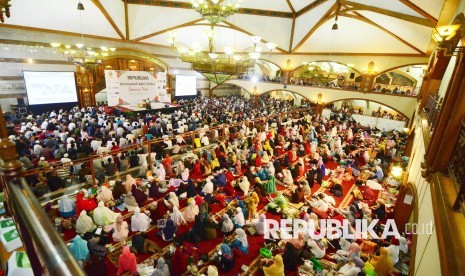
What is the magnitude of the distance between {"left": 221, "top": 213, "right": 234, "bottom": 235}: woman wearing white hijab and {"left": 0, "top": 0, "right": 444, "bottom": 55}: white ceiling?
11.3 m

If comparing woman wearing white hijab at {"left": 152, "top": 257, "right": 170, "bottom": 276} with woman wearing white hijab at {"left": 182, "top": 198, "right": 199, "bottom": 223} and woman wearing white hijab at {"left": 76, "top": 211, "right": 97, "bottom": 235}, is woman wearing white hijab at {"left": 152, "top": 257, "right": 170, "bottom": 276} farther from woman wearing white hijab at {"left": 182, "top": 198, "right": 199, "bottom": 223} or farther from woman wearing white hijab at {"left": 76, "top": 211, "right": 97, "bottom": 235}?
woman wearing white hijab at {"left": 76, "top": 211, "right": 97, "bottom": 235}

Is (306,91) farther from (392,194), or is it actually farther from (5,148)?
(5,148)

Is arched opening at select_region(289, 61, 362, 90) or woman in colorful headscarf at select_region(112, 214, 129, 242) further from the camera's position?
arched opening at select_region(289, 61, 362, 90)

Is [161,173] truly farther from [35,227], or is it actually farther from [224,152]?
[35,227]

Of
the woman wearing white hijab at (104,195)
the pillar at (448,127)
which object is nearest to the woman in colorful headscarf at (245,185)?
the woman wearing white hijab at (104,195)

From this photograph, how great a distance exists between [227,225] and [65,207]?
4.22 m

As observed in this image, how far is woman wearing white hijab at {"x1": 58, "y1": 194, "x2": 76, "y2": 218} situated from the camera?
6320 millimetres

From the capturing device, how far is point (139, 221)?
20.1ft

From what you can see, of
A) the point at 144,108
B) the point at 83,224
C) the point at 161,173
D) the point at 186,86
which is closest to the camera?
the point at 83,224

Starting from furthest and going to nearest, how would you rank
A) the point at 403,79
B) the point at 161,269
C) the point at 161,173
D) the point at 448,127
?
the point at 403,79 < the point at 161,173 < the point at 161,269 < the point at 448,127

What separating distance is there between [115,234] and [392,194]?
9013mm

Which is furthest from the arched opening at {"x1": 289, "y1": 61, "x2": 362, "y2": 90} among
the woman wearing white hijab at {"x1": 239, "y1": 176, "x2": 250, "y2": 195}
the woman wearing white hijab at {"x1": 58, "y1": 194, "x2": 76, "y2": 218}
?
the woman wearing white hijab at {"x1": 58, "y1": 194, "x2": 76, "y2": 218}

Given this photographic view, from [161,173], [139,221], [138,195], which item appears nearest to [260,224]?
[139,221]

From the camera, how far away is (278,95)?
104 ft
